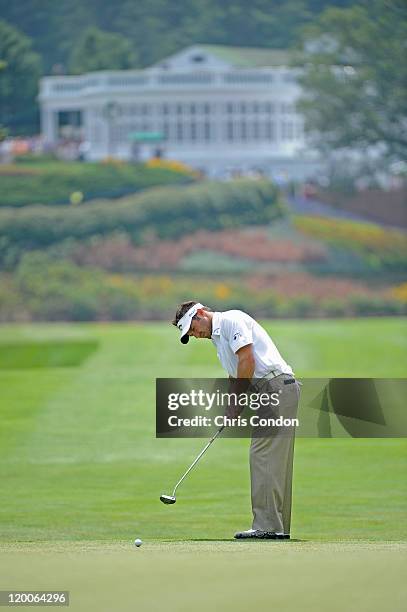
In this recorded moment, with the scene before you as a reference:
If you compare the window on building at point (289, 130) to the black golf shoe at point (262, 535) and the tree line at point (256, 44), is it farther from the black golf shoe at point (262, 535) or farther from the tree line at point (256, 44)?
the black golf shoe at point (262, 535)

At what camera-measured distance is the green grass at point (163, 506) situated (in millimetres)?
7680

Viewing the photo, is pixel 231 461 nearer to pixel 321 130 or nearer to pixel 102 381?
pixel 102 381

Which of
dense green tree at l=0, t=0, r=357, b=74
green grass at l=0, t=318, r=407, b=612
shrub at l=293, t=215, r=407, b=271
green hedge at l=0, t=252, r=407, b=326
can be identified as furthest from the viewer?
dense green tree at l=0, t=0, r=357, b=74

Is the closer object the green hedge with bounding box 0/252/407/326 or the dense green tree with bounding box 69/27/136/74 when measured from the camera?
the green hedge with bounding box 0/252/407/326

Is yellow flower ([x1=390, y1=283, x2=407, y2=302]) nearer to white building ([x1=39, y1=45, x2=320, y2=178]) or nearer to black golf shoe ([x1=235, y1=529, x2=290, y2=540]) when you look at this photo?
white building ([x1=39, y1=45, x2=320, y2=178])

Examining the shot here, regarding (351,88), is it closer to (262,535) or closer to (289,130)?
(289,130)

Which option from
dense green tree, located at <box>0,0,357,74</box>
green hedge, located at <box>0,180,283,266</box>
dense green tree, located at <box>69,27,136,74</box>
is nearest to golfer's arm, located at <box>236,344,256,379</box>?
green hedge, located at <box>0,180,283,266</box>

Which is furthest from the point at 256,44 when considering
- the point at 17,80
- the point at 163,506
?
the point at 163,506

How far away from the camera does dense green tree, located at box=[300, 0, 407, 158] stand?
42.8m

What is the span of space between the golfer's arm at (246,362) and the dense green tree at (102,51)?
35980mm

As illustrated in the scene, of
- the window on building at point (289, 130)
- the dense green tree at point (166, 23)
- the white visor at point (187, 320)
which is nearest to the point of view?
the white visor at point (187, 320)

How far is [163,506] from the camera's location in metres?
13.5

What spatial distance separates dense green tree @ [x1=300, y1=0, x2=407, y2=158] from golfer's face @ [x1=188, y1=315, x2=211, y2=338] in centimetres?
3366

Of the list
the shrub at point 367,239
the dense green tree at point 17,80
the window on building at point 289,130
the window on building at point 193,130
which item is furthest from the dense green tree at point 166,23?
the shrub at point 367,239
